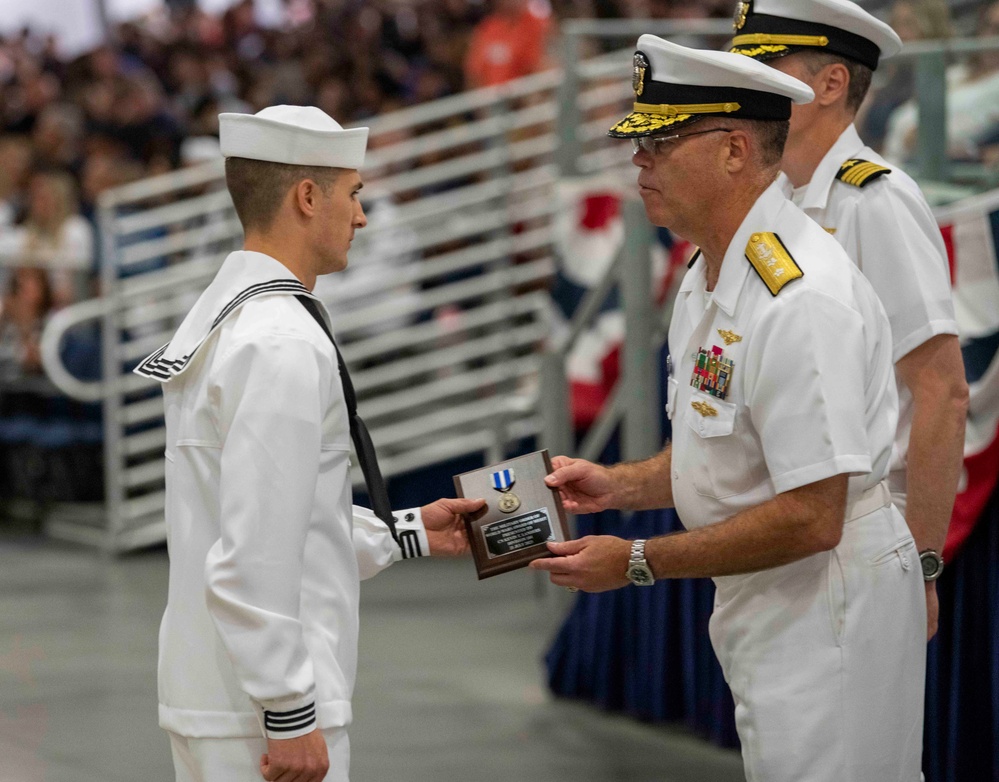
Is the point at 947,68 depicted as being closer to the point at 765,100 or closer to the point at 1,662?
the point at 765,100

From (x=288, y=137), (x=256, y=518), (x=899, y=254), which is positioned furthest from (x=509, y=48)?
(x=256, y=518)

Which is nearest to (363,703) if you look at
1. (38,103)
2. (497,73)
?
(497,73)

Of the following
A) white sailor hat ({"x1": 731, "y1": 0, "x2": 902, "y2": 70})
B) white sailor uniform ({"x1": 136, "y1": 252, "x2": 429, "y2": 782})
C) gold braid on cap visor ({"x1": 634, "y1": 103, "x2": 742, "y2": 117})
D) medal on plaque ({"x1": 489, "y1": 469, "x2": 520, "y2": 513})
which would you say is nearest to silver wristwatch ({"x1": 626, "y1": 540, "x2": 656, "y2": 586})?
medal on plaque ({"x1": 489, "y1": 469, "x2": 520, "y2": 513})

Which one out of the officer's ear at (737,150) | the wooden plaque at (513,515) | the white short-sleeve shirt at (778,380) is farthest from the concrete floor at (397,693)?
the officer's ear at (737,150)

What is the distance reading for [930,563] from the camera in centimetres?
257

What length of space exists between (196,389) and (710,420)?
0.73 metres

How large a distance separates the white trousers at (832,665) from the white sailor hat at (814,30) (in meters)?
0.90

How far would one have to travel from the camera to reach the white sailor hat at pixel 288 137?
209cm

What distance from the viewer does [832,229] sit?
8.68 ft

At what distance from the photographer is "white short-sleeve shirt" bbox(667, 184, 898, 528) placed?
2000 millimetres

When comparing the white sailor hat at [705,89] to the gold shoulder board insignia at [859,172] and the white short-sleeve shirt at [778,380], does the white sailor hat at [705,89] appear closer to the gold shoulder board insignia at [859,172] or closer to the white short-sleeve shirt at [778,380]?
the white short-sleeve shirt at [778,380]

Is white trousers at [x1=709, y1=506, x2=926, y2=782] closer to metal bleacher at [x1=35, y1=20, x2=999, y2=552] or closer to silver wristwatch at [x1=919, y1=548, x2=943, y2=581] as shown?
silver wristwatch at [x1=919, y1=548, x2=943, y2=581]

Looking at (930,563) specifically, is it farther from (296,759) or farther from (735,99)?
(296,759)

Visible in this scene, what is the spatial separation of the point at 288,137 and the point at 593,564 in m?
0.76
